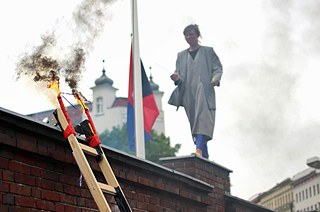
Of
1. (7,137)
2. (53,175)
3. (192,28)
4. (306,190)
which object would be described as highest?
(306,190)

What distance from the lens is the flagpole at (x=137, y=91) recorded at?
12.9 metres

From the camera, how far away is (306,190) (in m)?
101

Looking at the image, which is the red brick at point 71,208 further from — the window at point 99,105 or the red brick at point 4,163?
the window at point 99,105

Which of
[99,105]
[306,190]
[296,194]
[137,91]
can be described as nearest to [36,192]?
[137,91]

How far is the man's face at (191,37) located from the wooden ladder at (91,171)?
5.58 metres

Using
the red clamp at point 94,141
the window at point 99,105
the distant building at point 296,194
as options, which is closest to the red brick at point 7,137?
the red clamp at point 94,141

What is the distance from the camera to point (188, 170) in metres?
11.2

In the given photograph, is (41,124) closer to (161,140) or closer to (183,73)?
(183,73)

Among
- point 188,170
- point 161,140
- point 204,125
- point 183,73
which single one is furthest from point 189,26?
point 161,140

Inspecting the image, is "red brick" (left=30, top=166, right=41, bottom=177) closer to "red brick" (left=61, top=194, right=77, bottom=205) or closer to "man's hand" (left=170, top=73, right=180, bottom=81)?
"red brick" (left=61, top=194, right=77, bottom=205)

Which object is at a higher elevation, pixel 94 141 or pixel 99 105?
pixel 99 105

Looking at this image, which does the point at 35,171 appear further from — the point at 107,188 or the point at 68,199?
the point at 107,188

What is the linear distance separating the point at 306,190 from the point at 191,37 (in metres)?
89.9

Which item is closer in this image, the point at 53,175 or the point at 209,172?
the point at 53,175
